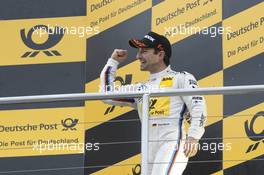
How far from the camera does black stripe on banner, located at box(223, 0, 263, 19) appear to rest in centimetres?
556

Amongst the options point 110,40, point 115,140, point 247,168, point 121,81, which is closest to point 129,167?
point 115,140

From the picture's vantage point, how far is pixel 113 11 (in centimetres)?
576

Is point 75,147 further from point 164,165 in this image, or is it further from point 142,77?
point 164,165

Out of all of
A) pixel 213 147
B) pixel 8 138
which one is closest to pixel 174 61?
pixel 213 147

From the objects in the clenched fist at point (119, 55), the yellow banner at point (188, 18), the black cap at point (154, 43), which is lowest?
the clenched fist at point (119, 55)

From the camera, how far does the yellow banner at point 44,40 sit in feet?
18.9

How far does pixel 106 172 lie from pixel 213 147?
24.8 inches

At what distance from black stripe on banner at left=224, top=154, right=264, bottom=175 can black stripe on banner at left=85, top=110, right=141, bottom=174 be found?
527mm

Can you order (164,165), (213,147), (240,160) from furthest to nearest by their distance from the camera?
(213,147), (240,160), (164,165)

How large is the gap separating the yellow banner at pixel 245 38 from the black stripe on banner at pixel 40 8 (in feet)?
2.76

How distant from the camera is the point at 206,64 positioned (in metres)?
5.54

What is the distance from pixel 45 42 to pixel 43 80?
22 centimetres

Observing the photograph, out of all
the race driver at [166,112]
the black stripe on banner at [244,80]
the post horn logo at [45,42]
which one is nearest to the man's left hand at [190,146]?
the race driver at [166,112]

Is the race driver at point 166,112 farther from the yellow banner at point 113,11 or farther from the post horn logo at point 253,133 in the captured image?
the yellow banner at point 113,11
